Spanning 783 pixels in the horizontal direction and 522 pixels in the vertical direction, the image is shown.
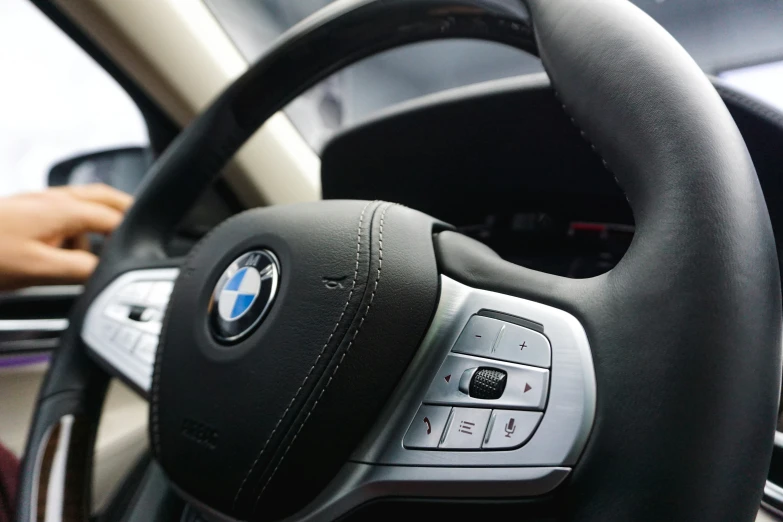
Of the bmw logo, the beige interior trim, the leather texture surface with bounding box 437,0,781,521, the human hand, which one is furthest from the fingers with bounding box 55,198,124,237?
the leather texture surface with bounding box 437,0,781,521

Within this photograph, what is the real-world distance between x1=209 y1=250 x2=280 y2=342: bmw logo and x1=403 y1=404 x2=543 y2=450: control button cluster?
15 cm

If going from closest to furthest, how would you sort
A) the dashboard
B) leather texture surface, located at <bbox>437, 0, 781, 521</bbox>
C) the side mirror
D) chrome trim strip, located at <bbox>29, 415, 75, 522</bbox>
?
leather texture surface, located at <bbox>437, 0, 781, 521</bbox>, chrome trim strip, located at <bbox>29, 415, 75, 522</bbox>, the dashboard, the side mirror

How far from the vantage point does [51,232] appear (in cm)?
115

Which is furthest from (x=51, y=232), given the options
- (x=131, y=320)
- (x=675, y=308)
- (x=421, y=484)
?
(x=675, y=308)

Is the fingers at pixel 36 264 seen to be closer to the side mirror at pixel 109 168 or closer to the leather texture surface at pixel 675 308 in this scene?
the side mirror at pixel 109 168

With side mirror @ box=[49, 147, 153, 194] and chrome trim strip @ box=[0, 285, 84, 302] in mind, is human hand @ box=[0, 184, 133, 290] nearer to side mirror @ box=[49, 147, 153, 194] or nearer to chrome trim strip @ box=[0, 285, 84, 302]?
chrome trim strip @ box=[0, 285, 84, 302]

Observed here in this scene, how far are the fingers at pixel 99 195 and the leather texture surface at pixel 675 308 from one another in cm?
116

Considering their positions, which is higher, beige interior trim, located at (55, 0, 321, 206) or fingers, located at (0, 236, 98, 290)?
beige interior trim, located at (55, 0, 321, 206)

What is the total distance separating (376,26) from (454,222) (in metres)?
0.38

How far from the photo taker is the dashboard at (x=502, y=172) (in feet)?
2.28

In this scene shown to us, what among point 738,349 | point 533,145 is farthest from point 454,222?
point 738,349

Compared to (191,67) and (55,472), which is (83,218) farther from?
(55,472)

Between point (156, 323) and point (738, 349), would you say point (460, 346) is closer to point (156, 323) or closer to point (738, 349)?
point (738, 349)

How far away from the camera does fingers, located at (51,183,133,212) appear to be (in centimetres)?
127
